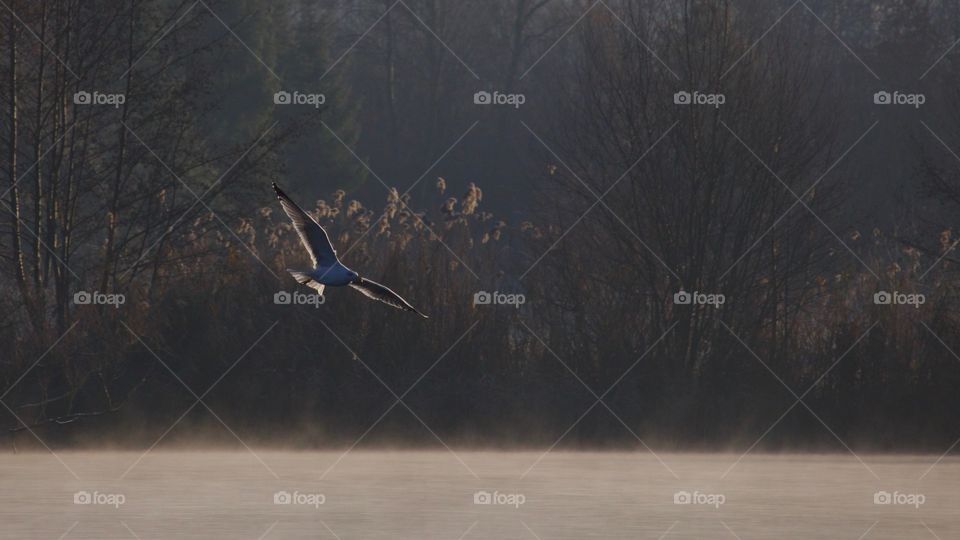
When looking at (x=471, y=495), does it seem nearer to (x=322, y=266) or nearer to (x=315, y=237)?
(x=322, y=266)

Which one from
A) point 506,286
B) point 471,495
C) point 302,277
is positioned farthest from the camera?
point 506,286

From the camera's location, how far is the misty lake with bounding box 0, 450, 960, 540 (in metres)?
13.5

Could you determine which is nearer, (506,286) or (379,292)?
(379,292)

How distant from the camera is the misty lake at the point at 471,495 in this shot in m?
13.5

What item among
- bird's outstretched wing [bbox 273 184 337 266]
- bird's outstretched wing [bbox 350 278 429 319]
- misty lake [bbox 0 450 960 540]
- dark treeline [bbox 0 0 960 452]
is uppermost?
dark treeline [bbox 0 0 960 452]

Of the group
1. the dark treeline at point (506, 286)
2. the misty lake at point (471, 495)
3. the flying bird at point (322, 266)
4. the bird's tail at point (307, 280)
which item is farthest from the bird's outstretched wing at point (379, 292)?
the dark treeline at point (506, 286)

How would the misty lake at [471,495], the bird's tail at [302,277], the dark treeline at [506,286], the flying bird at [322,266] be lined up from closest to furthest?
the bird's tail at [302,277], the flying bird at [322,266], the misty lake at [471,495], the dark treeline at [506,286]

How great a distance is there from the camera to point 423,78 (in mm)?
52812

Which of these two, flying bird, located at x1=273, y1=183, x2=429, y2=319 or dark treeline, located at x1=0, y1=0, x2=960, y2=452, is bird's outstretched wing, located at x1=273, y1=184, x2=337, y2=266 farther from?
dark treeline, located at x1=0, y1=0, x2=960, y2=452

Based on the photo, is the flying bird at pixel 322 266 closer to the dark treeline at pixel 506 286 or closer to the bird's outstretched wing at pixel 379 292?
the bird's outstretched wing at pixel 379 292

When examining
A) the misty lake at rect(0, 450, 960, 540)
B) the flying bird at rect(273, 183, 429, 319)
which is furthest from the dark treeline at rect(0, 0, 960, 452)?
the flying bird at rect(273, 183, 429, 319)

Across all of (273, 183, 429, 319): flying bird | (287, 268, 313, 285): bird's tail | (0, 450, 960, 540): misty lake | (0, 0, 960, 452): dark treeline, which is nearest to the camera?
(287, 268, 313, 285): bird's tail

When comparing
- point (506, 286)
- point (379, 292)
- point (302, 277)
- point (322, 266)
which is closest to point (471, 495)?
point (379, 292)

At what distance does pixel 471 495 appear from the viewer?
15219mm
